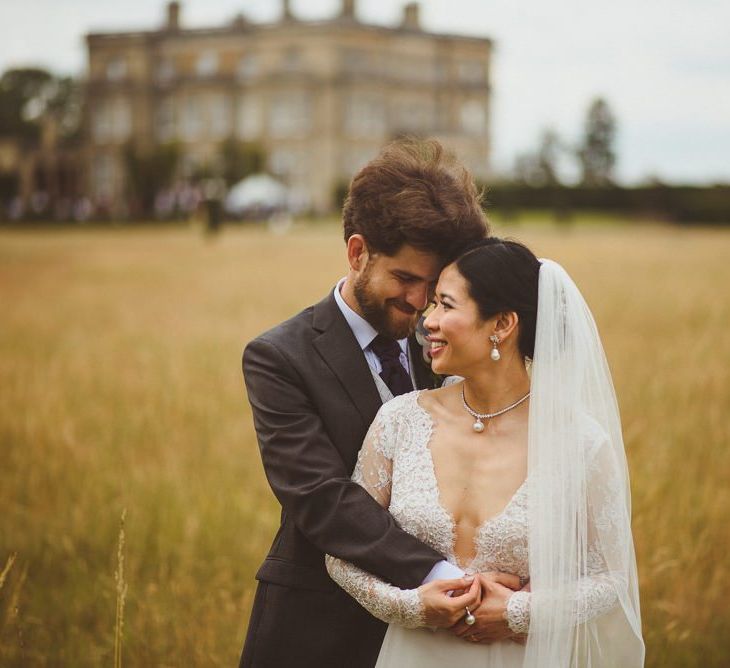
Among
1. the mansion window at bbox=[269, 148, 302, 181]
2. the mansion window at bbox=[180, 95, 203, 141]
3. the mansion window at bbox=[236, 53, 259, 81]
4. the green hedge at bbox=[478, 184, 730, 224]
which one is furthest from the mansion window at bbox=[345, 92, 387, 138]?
the green hedge at bbox=[478, 184, 730, 224]

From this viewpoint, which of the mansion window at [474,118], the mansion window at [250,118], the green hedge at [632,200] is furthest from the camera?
the mansion window at [474,118]

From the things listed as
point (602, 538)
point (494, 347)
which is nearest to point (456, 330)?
point (494, 347)

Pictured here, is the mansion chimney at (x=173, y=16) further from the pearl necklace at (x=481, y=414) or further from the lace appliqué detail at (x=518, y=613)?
the lace appliqué detail at (x=518, y=613)

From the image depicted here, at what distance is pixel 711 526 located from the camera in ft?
16.3

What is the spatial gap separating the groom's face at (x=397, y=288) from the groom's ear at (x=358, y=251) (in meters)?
0.02

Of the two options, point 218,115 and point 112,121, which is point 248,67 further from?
point 112,121

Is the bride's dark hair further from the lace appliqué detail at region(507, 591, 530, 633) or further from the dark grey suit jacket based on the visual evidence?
the lace appliqué detail at region(507, 591, 530, 633)

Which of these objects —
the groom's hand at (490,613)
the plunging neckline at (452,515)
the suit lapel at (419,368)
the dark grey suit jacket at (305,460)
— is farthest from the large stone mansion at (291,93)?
the groom's hand at (490,613)

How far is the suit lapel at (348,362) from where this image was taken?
2783mm

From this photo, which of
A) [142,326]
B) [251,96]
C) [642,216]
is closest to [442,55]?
[251,96]

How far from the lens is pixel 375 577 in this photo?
99.4 inches

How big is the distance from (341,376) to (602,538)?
89 centimetres

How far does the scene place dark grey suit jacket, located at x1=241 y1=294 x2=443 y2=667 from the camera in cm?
264

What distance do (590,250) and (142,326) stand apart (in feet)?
49.0
